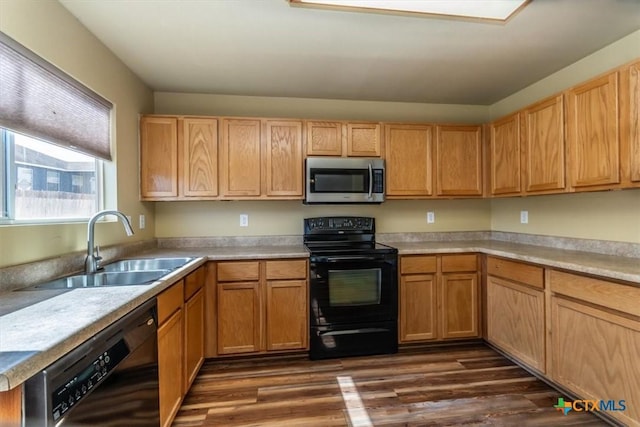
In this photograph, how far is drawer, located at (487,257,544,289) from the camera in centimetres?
225

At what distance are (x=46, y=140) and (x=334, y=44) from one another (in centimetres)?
179

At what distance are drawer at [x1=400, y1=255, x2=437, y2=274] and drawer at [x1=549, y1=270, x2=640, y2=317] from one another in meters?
0.90

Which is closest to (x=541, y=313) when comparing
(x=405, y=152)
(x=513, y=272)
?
(x=513, y=272)

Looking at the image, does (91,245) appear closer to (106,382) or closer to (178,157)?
(106,382)

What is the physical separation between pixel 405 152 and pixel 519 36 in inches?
49.2

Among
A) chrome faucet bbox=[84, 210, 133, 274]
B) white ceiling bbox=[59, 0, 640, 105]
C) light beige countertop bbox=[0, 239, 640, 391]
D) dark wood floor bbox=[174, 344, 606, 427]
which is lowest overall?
dark wood floor bbox=[174, 344, 606, 427]

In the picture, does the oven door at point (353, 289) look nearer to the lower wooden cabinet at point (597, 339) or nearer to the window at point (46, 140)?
the lower wooden cabinet at point (597, 339)

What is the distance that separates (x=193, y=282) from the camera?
7.38 ft

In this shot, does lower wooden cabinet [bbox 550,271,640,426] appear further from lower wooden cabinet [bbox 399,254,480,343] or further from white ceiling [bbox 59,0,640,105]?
white ceiling [bbox 59,0,640,105]

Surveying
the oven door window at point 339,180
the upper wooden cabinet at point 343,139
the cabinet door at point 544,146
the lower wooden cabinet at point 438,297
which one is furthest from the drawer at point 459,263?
the upper wooden cabinet at point 343,139

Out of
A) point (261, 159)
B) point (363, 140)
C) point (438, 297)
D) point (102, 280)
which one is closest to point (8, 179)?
point (102, 280)

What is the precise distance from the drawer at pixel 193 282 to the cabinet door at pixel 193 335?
0.13ft

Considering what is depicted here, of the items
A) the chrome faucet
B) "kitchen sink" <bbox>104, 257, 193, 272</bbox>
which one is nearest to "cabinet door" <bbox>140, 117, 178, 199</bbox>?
"kitchen sink" <bbox>104, 257, 193, 272</bbox>

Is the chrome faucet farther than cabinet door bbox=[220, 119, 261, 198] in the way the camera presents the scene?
No
